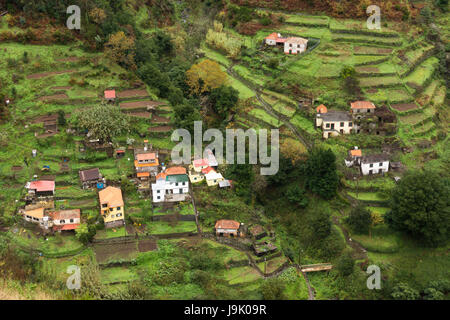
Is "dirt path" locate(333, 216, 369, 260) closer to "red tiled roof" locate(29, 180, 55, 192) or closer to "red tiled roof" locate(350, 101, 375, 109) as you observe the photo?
"red tiled roof" locate(350, 101, 375, 109)

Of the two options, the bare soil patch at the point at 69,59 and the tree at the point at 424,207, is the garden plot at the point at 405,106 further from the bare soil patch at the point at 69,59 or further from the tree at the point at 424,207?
the bare soil patch at the point at 69,59

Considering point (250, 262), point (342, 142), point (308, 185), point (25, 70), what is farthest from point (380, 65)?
point (25, 70)

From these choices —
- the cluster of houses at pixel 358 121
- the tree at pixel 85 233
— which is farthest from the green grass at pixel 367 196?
the tree at pixel 85 233

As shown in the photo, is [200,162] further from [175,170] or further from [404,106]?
[404,106]

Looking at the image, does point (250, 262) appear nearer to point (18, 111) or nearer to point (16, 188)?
point (16, 188)

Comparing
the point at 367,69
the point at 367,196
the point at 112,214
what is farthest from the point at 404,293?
the point at 367,69

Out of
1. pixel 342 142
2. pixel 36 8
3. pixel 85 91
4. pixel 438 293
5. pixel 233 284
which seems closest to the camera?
pixel 438 293

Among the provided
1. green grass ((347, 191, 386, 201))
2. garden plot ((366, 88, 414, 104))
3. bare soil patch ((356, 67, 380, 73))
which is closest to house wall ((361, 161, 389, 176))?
green grass ((347, 191, 386, 201))
